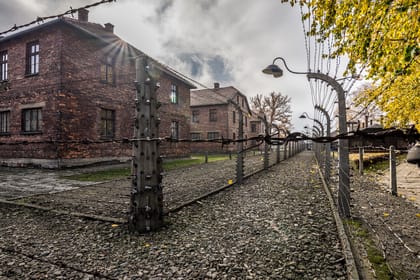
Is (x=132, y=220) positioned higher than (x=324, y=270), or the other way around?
(x=132, y=220)

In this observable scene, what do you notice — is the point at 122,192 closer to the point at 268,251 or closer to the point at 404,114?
the point at 268,251

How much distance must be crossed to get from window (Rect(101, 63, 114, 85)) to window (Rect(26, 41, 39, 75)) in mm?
3066

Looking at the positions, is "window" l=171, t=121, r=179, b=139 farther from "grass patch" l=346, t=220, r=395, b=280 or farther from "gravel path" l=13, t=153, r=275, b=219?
"grass patch" l=346, t=220, r=395, b=280

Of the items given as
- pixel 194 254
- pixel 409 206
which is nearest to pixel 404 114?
pixel 409 206

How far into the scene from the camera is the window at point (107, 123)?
1281cm

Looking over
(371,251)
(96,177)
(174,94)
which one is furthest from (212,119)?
(371,251)

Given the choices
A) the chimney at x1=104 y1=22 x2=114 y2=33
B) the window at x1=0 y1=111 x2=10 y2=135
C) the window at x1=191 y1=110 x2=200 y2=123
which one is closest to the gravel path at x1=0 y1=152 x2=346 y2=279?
the window at x1=0 y1=111 x2=10 y2=135

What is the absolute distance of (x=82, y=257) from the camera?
2.54 metres

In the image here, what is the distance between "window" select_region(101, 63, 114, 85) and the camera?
13.0 m

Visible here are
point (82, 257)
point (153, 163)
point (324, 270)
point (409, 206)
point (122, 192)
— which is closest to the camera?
Answer: point (324, 270)

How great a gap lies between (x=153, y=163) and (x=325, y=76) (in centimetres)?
361

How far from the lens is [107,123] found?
13.1 metres

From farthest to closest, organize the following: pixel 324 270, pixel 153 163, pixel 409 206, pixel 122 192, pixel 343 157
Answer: pixel 122 192
pixel 409 206
pixel 343 157
pixel 153 163
pixel 324 270

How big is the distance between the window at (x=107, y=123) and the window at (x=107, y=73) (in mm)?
1739
